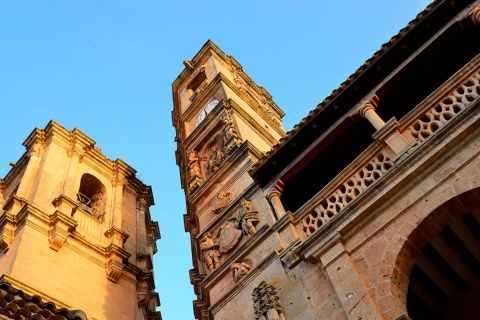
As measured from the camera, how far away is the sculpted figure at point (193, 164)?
14.8 metres

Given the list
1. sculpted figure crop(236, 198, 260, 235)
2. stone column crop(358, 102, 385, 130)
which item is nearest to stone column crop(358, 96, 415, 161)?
stone column crop(358, 102, 385, 130)

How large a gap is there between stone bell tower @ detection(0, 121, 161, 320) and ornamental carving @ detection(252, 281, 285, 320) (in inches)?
185

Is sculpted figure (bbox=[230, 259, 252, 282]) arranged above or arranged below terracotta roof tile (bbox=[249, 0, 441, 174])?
below

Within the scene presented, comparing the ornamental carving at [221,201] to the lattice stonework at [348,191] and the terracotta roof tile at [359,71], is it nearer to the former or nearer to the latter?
the terracotta roof tile at [359,71]

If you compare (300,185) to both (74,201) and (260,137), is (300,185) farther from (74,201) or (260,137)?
(74,201)

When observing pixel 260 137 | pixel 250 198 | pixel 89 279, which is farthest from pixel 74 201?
pixel 250 198

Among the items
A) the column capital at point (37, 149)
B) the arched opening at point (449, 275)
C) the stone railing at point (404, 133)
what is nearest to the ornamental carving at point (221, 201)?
the stone railing at point (404, 133)

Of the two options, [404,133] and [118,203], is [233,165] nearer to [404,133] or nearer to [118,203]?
[404,133]

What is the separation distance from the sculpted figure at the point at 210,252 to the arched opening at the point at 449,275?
150 inches

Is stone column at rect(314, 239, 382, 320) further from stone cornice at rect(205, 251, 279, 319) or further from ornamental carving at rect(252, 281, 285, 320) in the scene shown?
stone cornice at rect(205, 251, 279, 319)

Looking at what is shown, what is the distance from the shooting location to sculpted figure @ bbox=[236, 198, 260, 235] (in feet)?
35.1

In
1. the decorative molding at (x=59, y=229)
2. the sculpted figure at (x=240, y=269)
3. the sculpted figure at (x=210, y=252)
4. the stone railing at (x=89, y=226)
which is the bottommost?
the sculpted figure at (x=240, y=269)

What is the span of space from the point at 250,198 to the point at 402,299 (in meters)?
4.68

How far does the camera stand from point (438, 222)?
755 cm
